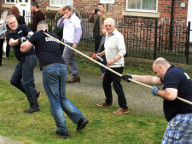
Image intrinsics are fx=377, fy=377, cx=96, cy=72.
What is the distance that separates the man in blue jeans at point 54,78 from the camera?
6.28 m

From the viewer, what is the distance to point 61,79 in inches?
251

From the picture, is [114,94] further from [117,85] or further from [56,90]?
[56,90]

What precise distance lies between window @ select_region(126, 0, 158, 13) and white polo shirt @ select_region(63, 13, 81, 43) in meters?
4.57

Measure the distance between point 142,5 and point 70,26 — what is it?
4.91m

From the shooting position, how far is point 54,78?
247 inches

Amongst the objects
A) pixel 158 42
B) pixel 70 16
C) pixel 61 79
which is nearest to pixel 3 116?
pixel 61 79

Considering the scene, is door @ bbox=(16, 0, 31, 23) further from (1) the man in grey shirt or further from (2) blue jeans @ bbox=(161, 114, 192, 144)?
(2) blue jeans @ bbox=(161, 114, 192, 144)

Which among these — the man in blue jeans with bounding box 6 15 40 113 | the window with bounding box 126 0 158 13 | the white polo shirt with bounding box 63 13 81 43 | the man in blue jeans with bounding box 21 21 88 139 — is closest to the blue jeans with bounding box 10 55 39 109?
the man in blue jeans with bounding box 6 15 40 113

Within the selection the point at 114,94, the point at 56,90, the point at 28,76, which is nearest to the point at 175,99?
the point at 56,90

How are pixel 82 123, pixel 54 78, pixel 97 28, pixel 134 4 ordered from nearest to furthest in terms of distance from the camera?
1. pixel 54 78
2. pixel 82 123
3. pixel 97 28
4. pixel 134 4

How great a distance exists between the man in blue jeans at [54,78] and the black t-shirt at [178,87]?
1.88 metres

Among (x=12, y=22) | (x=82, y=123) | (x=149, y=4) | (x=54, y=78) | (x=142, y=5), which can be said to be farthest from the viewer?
(x=142, y=5)

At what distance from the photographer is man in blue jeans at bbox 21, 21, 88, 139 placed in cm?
628

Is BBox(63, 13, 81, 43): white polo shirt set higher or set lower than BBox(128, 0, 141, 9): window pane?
lower
